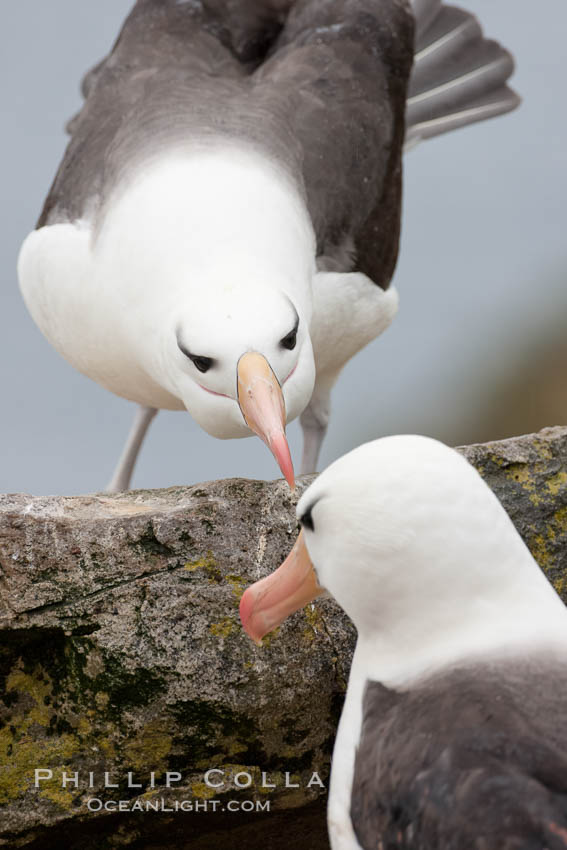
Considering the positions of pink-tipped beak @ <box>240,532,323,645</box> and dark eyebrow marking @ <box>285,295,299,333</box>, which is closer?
pink-tipped beak @ <box>240,532,323,645</box>

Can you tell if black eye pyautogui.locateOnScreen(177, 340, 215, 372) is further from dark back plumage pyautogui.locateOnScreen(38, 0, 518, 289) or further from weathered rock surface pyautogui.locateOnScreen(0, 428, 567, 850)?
dark back plumage pyautogui.locateOnScreen(38, 0, 518, 289)

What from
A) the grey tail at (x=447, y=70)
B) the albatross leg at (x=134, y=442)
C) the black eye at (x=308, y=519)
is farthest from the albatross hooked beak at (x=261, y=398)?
the grey tail at (x=447, y=70)

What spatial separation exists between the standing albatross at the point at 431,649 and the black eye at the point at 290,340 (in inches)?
45.1

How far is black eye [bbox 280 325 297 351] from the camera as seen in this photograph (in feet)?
13.7

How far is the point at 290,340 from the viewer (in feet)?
13.9

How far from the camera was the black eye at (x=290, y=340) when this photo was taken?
4.19 m

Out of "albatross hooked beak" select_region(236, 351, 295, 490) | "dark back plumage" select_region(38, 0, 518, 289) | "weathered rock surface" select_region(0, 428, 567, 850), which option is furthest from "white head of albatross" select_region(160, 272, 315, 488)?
"dark back plumage" select_region(38, 0, 518, 289)

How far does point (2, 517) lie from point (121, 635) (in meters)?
0.45

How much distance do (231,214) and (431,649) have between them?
7.52 feet

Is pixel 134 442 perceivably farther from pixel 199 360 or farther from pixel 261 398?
pixel 261 398

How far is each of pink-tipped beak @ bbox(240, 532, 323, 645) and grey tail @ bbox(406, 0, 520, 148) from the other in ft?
15.3

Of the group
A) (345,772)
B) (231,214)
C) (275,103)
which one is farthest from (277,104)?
(345,772)

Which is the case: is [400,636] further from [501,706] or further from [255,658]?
[255,658]

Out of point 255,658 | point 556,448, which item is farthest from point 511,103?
point 255,658
